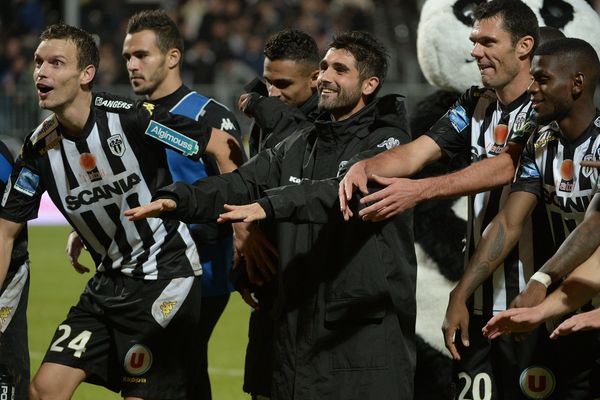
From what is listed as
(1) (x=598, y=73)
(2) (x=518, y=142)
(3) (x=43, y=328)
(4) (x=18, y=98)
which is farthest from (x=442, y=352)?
(4) (x=18, y=98)

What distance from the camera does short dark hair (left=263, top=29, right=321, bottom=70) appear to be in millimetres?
5750

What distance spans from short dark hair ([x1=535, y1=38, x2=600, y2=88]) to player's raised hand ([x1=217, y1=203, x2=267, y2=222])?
4.06 feet

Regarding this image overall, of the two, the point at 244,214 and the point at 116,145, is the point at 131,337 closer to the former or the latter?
the point at 116,145

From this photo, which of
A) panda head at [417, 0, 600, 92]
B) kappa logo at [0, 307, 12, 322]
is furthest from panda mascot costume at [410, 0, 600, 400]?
kappa logo at [0, 307, 12, 322]

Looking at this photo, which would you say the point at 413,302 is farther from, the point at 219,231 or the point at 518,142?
the point at 219,231

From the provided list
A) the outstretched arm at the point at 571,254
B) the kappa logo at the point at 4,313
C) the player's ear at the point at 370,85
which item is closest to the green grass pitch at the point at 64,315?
the kappa logo at the point at 4,313

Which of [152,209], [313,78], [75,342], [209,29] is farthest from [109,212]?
[209,29]

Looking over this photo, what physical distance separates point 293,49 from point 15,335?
1892mm

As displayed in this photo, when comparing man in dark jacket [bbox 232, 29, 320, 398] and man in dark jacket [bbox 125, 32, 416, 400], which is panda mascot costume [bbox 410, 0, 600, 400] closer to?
man in dark jacket [bbox 232, 29, 320, 398]

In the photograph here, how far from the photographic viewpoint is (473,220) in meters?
5.09

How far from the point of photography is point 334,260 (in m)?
4.62

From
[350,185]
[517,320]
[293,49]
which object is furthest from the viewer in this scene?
[293,49]

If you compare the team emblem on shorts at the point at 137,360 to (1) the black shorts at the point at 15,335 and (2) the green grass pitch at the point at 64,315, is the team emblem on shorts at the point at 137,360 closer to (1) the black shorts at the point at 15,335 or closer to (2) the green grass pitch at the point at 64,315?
(1) the black shorts at the point at 15,335

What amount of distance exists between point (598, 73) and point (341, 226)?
115 centimetres
